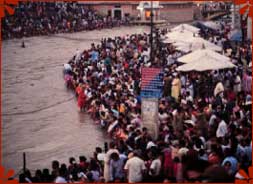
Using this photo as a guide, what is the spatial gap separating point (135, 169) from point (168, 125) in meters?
3.16

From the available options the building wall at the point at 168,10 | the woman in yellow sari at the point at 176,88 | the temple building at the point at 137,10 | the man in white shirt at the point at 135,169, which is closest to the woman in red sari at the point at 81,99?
the woman in yellow sari at the point at 176,88

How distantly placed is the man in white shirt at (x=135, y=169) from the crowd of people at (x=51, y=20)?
111 feet

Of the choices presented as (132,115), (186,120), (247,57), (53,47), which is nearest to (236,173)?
(186,120)

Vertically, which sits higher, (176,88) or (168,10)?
(168,10)

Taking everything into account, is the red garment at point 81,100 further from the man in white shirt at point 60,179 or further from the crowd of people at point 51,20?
the crowd of people at point 51,20

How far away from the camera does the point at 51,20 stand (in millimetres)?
49125

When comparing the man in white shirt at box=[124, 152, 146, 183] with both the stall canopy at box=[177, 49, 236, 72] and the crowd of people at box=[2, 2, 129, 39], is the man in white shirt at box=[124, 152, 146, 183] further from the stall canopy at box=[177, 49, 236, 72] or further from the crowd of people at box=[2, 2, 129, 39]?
the crowd of people at box=[2, 2, 129, 39]

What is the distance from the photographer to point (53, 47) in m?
38.8

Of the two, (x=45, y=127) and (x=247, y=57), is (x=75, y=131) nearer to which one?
(x=45, y=127)

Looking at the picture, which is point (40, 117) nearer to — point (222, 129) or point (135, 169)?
point (222, 129)

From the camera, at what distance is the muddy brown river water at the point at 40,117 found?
15.7 m

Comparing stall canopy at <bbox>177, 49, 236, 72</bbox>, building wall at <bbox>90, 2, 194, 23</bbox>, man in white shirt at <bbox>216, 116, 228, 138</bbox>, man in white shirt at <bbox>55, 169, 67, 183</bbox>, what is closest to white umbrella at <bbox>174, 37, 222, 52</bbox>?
stall canopy at <bbox>177, 49, 236, 72</bbox>

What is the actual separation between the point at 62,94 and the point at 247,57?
7.61 metres

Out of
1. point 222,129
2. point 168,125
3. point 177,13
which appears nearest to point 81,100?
point 168,125
